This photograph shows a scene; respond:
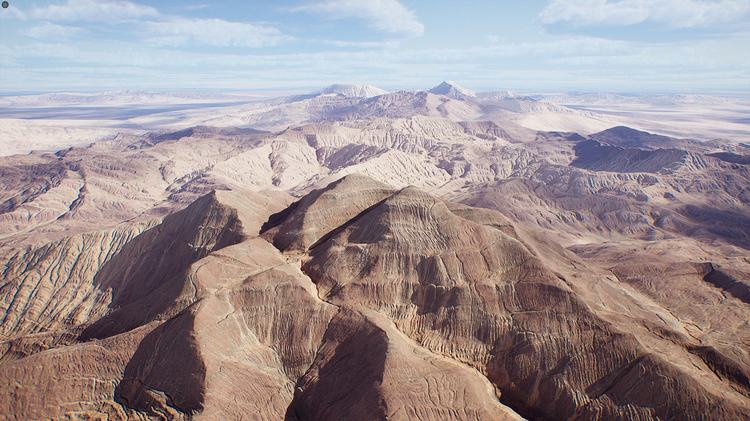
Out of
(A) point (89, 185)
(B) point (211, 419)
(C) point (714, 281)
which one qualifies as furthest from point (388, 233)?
(A) point (89, 185)

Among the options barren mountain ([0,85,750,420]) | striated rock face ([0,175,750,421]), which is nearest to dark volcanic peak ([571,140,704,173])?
barren mountain ([0,85,750,420])

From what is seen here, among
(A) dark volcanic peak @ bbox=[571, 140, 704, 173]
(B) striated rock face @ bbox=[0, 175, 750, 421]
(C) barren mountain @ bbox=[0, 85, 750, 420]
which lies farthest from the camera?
(A) dark volcanic peak @ bbox=[571, 140, 704, 173]

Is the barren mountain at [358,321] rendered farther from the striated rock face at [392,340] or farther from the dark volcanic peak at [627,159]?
the dark volcanic peak at [627,159]

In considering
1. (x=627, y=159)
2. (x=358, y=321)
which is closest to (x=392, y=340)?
(x=358, y=321)

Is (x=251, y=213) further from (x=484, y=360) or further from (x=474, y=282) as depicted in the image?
(x=484, y=360)

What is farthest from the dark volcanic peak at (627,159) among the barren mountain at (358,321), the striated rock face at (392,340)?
the striated rock face at (392,340)

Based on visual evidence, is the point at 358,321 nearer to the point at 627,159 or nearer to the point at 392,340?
the point at 392,340

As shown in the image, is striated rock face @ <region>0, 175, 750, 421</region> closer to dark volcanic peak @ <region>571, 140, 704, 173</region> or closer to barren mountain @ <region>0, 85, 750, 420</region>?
barren mountain @ <region>0, 85, 750, 420</region>

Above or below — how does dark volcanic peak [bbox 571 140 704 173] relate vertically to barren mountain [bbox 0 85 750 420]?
below
